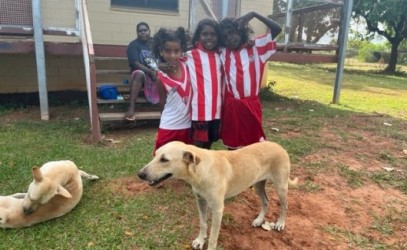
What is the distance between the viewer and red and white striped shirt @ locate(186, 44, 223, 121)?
147 inches

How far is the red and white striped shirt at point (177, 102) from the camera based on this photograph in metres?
3.81

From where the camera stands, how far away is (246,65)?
3.86 metres

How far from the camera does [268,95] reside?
11.1 metres

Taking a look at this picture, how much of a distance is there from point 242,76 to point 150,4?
20.0 ft

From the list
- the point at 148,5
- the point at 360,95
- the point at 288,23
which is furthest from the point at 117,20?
the point at 360,95

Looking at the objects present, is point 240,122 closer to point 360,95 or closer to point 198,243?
point 198,243

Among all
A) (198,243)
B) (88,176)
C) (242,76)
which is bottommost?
(198,243)

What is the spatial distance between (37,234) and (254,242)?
195cm

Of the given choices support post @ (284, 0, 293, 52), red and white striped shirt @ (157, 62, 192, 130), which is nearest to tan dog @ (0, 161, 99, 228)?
red and white striped shirt @ (157, 62, 192, 130)

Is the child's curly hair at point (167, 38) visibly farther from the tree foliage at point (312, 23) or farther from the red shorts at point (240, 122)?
the tree foliage at point (312, 23)

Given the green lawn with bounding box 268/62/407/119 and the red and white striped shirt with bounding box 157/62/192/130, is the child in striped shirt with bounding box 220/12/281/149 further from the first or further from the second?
the green lawn with bounding box 268/62/407/119

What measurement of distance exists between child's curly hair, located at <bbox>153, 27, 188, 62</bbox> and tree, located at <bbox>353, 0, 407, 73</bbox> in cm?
1893

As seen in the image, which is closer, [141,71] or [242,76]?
[242,76]

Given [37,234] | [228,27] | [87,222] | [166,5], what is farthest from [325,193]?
[166,5]
